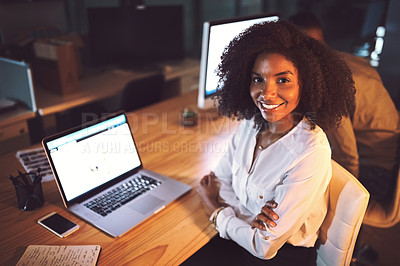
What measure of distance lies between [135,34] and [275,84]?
2.29 metres

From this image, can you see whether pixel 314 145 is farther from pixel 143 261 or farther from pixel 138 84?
pixel 138 84

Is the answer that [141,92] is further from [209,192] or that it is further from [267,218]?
[267,218]

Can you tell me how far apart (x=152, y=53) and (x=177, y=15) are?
0.43 metres

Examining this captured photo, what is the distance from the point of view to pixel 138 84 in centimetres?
240

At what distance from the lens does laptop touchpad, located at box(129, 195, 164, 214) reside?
1.25 m

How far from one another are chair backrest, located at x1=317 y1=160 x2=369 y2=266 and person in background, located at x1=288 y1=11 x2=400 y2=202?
1.84 ft

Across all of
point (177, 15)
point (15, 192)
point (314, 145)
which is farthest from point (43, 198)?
point (177, 15)

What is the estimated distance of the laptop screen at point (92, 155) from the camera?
1200 millimetres

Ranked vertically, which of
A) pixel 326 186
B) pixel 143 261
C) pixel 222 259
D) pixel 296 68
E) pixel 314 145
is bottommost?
pixel 222 259

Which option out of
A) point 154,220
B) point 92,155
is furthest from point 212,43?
point 154,220

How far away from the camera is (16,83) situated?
2322 millimetres

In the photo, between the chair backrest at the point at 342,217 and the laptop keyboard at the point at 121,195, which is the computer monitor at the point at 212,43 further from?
the chair backrest at the point at 342,217

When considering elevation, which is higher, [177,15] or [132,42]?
[177,15]

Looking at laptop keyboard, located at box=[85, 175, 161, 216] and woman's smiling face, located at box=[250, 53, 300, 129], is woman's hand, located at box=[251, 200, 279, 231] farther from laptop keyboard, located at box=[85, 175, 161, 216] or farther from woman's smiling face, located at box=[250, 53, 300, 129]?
laptop keyboard, located at box=[85, 175, 161, 216]
